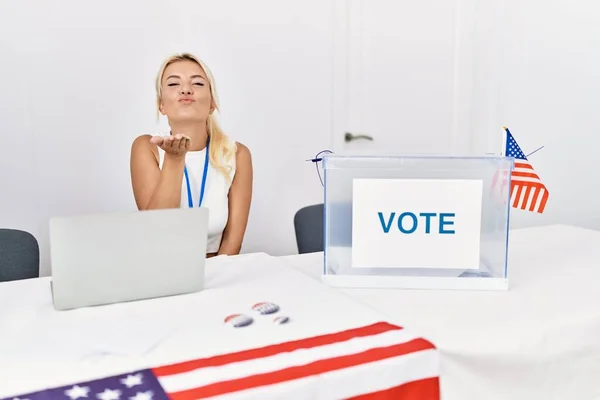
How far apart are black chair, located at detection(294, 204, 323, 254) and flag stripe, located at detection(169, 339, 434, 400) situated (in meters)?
1.29

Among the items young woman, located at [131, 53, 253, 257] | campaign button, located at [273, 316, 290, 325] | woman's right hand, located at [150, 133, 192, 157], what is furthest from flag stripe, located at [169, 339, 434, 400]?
young woman, located at [131, 53, 253, 257]

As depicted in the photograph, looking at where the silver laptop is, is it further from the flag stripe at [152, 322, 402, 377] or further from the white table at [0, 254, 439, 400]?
the flag stripe at [152, 322, 402, 377]

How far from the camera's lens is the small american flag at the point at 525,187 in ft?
4.51

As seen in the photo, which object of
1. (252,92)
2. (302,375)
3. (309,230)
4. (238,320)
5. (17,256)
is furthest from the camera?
(252,92)

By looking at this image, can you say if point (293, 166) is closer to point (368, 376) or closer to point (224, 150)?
point (224, 150)

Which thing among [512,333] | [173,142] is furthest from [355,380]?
[173,142]

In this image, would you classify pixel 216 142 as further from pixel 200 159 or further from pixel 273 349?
pixel 273 349

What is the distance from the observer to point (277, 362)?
2.89 ft

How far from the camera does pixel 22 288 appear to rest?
1.29 metres

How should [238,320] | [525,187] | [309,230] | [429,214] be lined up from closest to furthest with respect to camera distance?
[238,320] < [429,214] < [525,187] < [309,230]

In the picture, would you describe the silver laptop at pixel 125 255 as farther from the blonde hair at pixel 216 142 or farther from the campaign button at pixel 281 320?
the blonde hair at pixel 216 142

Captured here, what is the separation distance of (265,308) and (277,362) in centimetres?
22

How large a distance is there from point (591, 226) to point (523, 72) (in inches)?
39.1

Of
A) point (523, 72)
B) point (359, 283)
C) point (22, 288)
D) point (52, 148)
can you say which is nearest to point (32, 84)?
point (52, 148)
